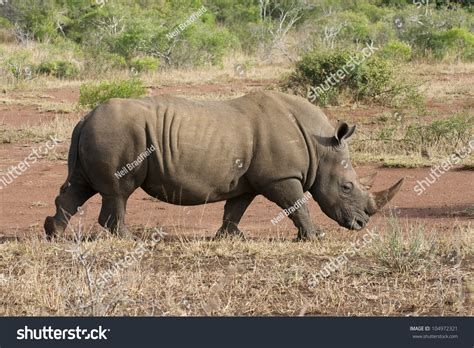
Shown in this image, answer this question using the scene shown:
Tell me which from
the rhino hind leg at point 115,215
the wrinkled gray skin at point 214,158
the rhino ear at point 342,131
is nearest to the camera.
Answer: the wrinkled gray skin at point 214,158

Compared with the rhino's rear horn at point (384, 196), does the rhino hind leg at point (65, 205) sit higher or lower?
higher

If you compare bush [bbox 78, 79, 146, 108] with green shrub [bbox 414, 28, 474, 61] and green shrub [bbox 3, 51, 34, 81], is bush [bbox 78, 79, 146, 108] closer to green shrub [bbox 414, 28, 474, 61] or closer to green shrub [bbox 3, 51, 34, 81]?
green shrub [bbox 3, 51, 34, 81]

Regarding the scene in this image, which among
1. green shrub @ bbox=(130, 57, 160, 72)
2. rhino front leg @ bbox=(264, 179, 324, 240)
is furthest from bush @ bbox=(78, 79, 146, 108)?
rhino front leg @ bbox=(264, 179, 324, 240)

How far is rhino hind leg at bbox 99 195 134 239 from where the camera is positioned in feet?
32.8

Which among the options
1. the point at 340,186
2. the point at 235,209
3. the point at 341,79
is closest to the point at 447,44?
the point at 341,79

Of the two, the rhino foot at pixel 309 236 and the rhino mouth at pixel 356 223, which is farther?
the rhino mouth at pixel 356 223

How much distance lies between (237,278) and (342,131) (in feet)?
9.88

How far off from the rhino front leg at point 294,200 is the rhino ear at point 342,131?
676 mm

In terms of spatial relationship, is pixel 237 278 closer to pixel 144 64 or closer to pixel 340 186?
pixel 340 186

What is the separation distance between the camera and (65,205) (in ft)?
33.3

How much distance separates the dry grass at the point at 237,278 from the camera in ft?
23.6

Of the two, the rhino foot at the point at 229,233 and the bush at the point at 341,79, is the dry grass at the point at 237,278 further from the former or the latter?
the bush at the point at 341,79

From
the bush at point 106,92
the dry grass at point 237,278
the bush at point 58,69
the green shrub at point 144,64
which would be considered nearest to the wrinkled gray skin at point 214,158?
the dry grass at point 237,278
